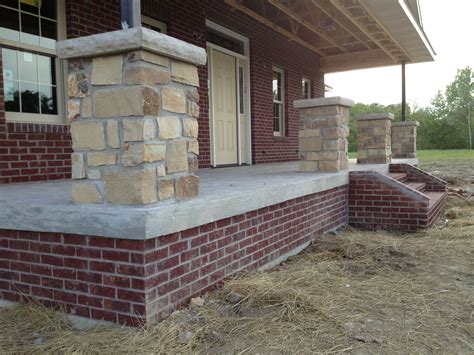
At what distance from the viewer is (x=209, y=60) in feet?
25.1

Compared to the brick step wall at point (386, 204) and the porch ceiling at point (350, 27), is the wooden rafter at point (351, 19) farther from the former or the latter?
the brick step wall at point (386, 204)

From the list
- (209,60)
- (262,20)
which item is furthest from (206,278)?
(262,20)

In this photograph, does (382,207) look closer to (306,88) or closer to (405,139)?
(405,139)

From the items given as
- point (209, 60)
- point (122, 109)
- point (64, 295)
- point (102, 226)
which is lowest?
point (64, 295)

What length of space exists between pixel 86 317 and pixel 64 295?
207mm

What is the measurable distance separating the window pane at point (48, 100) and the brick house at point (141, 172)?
1 centimetres

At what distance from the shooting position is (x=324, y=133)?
534cm

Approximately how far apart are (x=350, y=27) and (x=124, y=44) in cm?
776

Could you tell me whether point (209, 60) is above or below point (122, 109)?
above

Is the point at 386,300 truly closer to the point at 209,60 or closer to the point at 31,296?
the point at 31,296

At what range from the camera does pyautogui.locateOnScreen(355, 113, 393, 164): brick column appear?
7.34 metres

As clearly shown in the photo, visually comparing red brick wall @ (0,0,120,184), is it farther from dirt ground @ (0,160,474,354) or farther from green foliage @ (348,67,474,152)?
green foliage @ (348,67,474,152)

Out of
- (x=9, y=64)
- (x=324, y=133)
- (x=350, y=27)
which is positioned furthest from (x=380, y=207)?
(x=350, y=27)

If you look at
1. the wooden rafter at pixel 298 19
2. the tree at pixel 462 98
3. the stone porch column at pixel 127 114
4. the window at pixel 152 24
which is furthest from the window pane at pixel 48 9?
the tree at pixel 462 98
